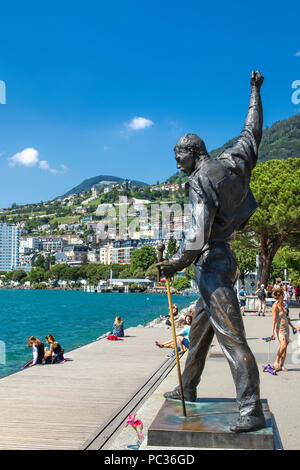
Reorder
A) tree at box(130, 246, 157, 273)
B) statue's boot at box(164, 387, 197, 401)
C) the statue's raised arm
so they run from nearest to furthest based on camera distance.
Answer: the statue's raised arm
statue's boot at box(164, 387, 197, 401)
tree at box(130, 246, 157, 273)

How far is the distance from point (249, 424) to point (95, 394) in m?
4.47

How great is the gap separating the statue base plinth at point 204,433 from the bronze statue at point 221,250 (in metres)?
0.09

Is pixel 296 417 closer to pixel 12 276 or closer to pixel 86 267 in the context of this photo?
pixel 86 267

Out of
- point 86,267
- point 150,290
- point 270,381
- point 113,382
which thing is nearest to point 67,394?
point 113,382

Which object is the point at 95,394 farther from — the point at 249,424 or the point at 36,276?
the point at 36,276

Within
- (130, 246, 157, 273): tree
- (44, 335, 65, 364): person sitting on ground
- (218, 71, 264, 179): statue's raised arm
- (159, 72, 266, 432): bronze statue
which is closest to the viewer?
(159, 72, 266, 432): bronze statue

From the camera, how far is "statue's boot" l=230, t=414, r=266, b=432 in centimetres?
372

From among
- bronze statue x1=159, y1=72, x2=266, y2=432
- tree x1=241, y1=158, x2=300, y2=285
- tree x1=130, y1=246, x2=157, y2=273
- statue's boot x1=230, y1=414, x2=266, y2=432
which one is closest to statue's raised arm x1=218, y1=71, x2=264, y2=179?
bronze statue x1=159, y1=72, x2=266, y2=432

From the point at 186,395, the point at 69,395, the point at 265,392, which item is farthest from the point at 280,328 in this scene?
the point at 186,395

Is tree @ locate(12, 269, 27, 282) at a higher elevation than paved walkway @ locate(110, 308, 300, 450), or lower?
lower

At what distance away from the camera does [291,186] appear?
29.0 metres

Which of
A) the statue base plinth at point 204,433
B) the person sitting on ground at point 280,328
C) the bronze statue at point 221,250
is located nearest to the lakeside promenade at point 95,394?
the person sitting on ground at point 280,328

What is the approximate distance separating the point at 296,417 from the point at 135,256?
5770 inches

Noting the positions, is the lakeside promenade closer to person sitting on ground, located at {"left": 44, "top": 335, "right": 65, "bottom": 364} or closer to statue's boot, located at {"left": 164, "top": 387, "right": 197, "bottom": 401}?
person sitting on ground, located at {"left": 44, "top": 335, "right": 65, "bottom": 364}
